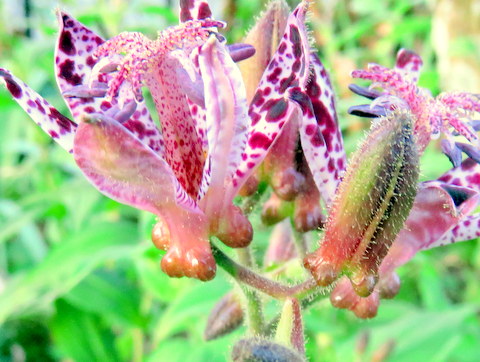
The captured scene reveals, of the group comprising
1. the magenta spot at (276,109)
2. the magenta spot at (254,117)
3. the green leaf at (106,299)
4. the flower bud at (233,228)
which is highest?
the magenta spot at (276,109)

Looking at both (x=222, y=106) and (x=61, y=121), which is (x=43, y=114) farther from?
(x=222, y=106)

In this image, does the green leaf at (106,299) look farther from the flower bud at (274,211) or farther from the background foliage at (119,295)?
the flower bud at (274,211)

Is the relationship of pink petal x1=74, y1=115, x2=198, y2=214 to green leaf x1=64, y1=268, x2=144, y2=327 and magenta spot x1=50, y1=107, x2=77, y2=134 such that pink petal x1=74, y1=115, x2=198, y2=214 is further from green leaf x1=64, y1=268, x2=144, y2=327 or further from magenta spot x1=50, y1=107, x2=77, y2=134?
green leaf x1=64, y1=268, x2=144, y2=327

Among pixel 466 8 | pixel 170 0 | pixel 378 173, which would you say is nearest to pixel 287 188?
pixel 378 173

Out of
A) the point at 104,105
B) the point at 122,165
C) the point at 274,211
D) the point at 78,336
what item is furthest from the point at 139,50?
the point at 78,336

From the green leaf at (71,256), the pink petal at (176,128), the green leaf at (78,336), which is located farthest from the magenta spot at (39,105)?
the green leaf at (78,336)

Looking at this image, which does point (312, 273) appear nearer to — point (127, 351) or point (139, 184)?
point (139, 184)
